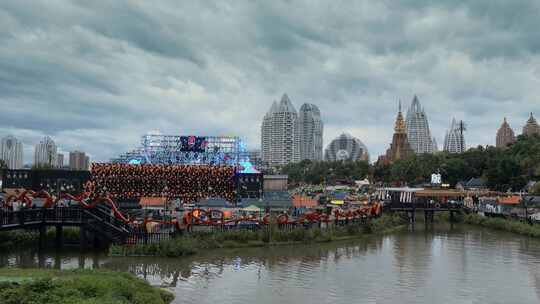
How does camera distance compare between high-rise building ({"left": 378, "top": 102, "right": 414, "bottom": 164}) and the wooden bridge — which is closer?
the wooden bridge

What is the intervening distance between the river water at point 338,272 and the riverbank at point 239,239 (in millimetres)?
923

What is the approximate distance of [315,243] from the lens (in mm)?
45500

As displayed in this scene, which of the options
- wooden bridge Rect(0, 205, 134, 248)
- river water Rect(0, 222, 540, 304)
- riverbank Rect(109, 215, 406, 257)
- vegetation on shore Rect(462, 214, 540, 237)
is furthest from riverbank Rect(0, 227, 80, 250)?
vegetation on shore Rect(462, 214, 540, 237)

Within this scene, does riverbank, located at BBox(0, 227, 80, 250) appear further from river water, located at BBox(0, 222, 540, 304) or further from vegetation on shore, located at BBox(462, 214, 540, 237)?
vegetation on shore, located at BBox(462, 214, 540, 237)

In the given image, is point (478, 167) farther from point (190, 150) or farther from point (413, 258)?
point (413, 258)

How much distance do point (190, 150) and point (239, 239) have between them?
45584mm

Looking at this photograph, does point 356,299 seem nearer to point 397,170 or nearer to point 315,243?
point 315,243

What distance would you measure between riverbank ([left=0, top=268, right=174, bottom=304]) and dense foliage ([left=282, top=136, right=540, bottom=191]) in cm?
7776

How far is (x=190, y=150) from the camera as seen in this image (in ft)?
281

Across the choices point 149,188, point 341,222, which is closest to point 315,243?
point 341,222

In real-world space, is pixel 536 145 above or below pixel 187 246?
above

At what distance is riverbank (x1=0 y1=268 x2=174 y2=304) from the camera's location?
59.5 feet

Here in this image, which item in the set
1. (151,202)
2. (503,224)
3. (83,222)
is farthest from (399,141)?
(83,222)

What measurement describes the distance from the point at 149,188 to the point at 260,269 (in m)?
48.3
